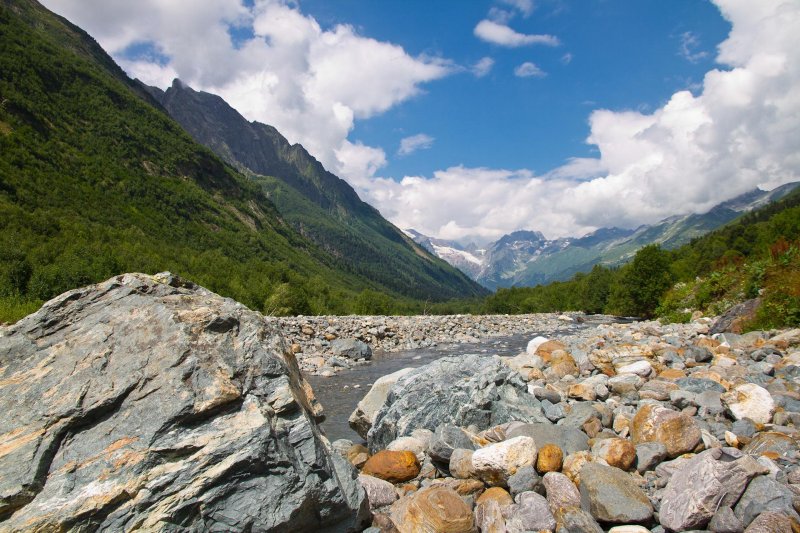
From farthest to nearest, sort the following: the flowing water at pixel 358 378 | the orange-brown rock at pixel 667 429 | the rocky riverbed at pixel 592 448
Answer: the flowing water at pixel 358 378 → the orange-brown rock at pixel 667 429 → the rocky riverbed at pixel 592 448

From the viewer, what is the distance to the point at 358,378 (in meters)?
22.2

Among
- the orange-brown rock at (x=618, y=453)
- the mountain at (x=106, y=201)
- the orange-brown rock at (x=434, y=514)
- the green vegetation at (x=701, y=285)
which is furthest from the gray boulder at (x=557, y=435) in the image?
the mountain at (x=106, y=201)

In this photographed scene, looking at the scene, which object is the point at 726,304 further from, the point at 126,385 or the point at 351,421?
the point at 126,385

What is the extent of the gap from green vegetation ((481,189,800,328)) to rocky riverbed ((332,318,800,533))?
3.99 metres

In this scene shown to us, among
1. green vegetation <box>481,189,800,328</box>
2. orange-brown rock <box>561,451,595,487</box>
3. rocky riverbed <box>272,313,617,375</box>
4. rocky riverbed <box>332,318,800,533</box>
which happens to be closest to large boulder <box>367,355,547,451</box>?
rocky riverbed <box>332,318,800,533</box>

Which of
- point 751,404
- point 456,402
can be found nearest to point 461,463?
point 456,402

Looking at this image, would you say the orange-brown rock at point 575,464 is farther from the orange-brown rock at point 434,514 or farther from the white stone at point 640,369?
the white stone at point 640,369

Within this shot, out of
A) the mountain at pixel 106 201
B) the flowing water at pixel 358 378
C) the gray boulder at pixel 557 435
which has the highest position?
the mountain at pixel 106 201

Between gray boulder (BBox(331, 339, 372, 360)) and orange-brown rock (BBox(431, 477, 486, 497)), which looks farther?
gray boulder (BBox(331, 339, 372, 360))

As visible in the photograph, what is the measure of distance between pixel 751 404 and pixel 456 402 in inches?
233

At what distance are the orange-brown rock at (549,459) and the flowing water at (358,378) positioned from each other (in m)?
6.37

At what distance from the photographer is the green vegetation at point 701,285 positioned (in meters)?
16.0

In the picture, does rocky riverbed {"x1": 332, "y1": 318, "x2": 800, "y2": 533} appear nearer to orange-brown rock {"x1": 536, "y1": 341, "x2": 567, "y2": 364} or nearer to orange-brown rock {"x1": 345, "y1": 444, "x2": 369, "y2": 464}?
orange-brown rock {"x1": 345, "y1": 444, "x2": 369, "y2": 464}

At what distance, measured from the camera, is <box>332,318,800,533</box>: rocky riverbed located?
17.5ft
